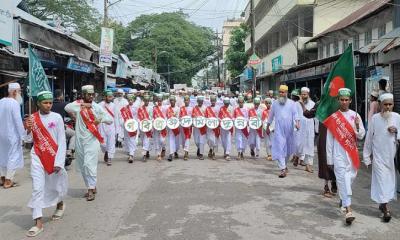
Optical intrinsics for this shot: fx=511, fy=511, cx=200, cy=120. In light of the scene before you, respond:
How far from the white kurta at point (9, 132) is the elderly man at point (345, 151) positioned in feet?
19.1

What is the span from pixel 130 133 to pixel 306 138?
4.47 meters

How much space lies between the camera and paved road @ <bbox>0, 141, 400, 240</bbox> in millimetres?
6270

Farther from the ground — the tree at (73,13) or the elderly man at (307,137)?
the tree at (73,13)

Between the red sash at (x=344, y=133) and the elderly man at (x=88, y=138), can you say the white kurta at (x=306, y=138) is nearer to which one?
the red sash at (x=344, y=133)

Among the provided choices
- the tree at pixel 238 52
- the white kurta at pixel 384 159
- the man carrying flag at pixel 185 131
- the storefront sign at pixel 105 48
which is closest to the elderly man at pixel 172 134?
the man carrying flag at pixel 185 131

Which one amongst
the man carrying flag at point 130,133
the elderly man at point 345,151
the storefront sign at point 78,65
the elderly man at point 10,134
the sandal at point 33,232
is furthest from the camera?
the storefront sign at point 78,65

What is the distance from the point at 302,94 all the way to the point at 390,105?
4.31 metres

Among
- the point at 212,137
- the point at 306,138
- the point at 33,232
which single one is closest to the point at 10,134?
the point at 33,232

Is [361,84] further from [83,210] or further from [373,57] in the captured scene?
[83,210]

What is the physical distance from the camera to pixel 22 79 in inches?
583

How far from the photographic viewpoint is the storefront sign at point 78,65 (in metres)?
18.2

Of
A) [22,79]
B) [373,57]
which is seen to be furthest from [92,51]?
[373,57]

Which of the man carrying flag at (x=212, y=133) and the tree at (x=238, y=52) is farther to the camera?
the tree at (x=238, y=52)

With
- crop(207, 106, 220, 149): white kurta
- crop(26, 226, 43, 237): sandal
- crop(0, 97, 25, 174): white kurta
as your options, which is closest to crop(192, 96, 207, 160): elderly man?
crop(207, 106, 220, 149): white kurta
